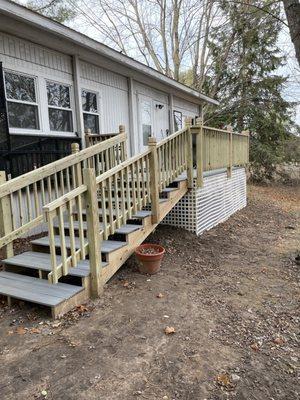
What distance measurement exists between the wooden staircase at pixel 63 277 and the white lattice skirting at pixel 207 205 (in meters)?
1.65

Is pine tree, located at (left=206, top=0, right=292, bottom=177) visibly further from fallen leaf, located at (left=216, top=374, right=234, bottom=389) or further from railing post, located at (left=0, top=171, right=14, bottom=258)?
fallen leaf, located at (left=216, top=374, right=234, bottom=389)

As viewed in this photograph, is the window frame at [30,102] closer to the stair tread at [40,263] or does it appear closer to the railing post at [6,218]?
the railing post at [6,218]

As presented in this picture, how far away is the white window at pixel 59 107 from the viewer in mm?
6125

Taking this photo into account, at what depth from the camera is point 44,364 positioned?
8.72 ft

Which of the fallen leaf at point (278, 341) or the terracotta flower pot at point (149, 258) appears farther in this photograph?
the terracotta flower pot at point (149, 258)

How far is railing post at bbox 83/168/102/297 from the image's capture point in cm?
363

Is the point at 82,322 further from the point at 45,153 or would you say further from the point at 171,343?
the point at 45,153

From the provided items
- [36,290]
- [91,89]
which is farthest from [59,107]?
[36,290]

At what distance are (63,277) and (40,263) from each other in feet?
1.13

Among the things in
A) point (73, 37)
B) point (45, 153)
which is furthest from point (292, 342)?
point (73, 37)

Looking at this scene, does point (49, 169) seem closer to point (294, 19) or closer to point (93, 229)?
point (93, 229)

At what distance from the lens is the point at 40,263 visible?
157 inches

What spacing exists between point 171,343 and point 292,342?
1192 mm

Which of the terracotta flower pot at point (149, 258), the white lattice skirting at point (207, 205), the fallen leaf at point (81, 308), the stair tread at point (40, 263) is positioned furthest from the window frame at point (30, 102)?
the fallen leaf at point (81, 308)
